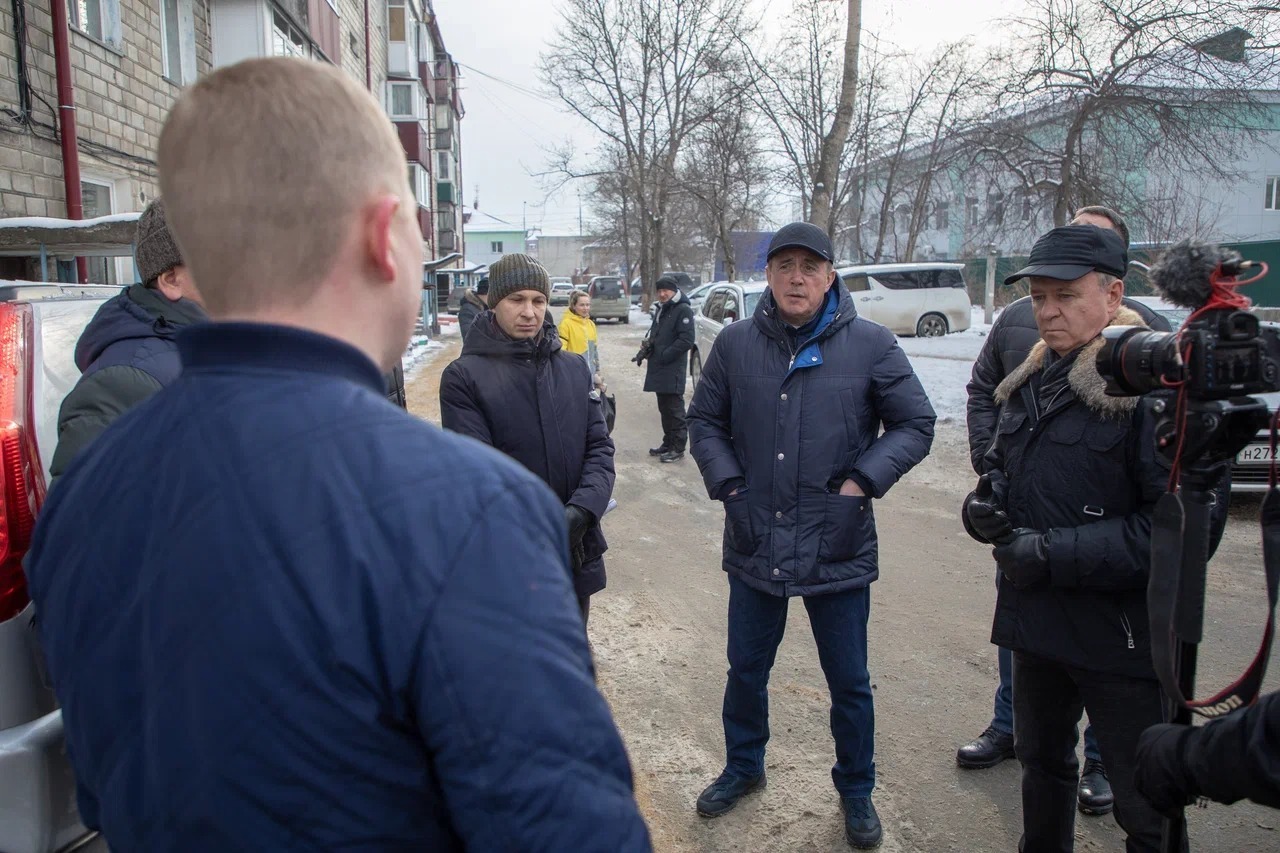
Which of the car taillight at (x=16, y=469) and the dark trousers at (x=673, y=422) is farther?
the dark trousers at (x=673, y=422)

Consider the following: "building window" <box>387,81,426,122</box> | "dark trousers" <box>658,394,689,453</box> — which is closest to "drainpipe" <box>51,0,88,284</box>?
"dark trousers" <box>658,394,689,453</box>

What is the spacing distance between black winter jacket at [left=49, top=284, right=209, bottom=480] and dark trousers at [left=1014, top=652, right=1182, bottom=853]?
2522 millimetres

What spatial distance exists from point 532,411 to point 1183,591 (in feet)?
7.33

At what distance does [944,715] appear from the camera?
383 centimetres

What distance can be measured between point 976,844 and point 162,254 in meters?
3.23

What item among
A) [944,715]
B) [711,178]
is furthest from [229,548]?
[711,178]

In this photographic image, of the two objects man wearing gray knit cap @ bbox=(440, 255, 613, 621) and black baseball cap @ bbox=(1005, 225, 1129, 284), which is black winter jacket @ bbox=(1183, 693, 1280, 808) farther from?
man wearing gray knit cap @ bbox=(440, 255, 613, 621)

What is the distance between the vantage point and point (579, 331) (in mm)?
7957

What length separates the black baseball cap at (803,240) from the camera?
3.13 meters

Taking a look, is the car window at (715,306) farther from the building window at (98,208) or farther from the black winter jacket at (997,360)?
the black winter jacket at (997,360)

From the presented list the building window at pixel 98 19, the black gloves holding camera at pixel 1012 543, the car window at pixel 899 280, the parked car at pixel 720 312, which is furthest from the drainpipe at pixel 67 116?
the car window at pixel 899 280

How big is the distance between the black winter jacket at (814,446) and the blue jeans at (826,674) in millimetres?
114

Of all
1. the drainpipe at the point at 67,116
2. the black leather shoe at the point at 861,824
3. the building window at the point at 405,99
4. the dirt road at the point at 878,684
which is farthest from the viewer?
the building window at the point at 405,99

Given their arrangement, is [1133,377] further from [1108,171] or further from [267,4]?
[1108,171]
